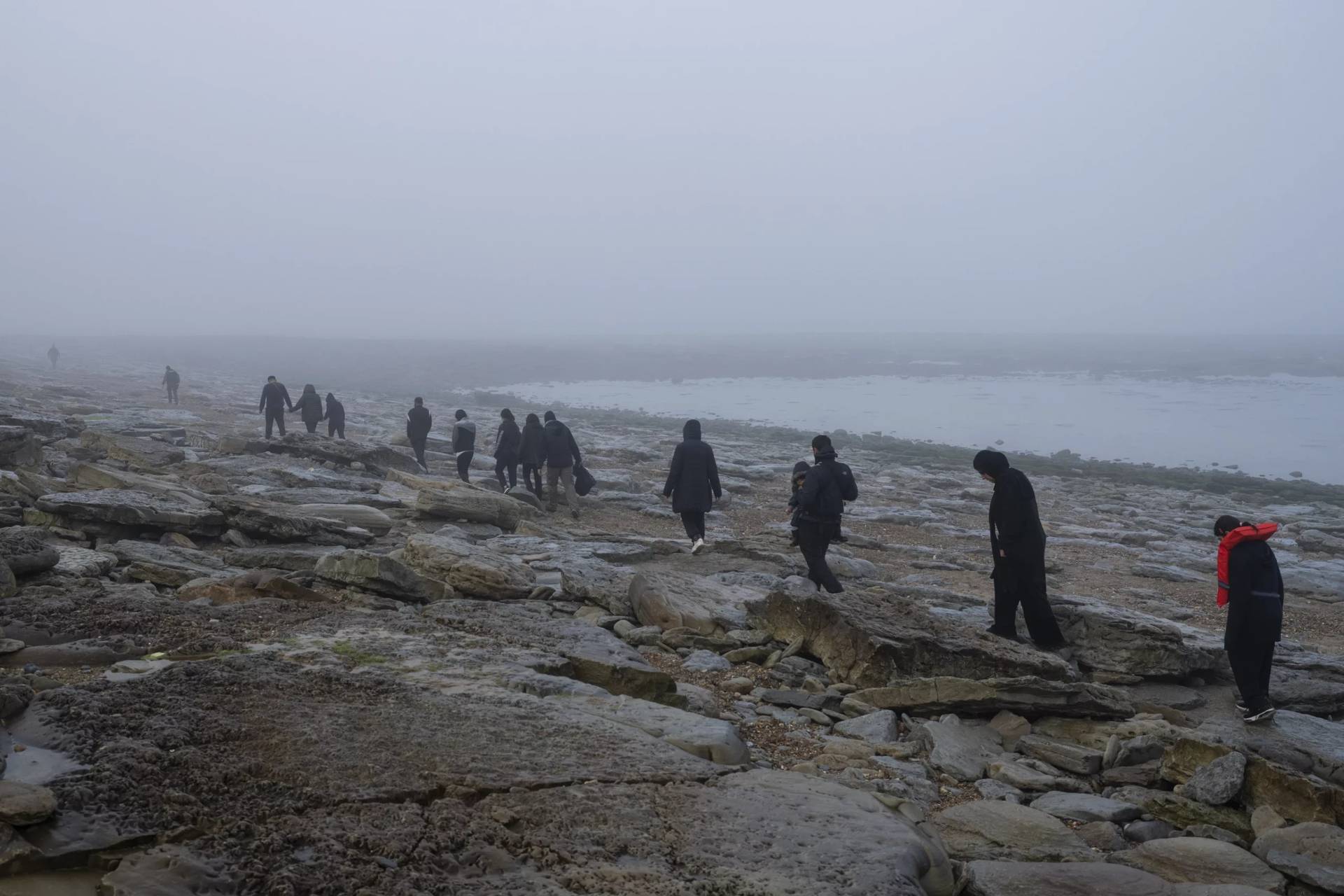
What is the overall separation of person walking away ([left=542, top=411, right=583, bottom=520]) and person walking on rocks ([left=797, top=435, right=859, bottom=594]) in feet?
21.6

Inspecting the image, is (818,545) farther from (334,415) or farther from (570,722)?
(334,415)

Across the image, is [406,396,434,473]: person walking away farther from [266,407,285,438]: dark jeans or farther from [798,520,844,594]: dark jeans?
[798,520,844,594]: dark jeans

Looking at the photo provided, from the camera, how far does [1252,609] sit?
6965mm

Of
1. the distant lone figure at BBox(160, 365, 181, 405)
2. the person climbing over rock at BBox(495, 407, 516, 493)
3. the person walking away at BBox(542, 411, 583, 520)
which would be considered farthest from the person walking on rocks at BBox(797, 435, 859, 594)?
the distant lone figure at BBox(160, 365, 181, 405)

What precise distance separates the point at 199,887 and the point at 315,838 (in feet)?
1.38

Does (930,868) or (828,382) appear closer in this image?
(930,868)

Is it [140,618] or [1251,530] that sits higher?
[1251,530]

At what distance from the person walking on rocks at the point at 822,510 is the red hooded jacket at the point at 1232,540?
3435mm

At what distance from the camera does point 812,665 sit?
24.4 feet

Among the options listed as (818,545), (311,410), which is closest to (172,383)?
(311,410)

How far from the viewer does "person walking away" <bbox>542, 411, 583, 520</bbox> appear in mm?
15641

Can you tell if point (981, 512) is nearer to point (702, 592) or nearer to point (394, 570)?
point (702, 592)

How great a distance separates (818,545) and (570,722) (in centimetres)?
533

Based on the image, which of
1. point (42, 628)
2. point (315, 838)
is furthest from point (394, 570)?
point (315, 838)
